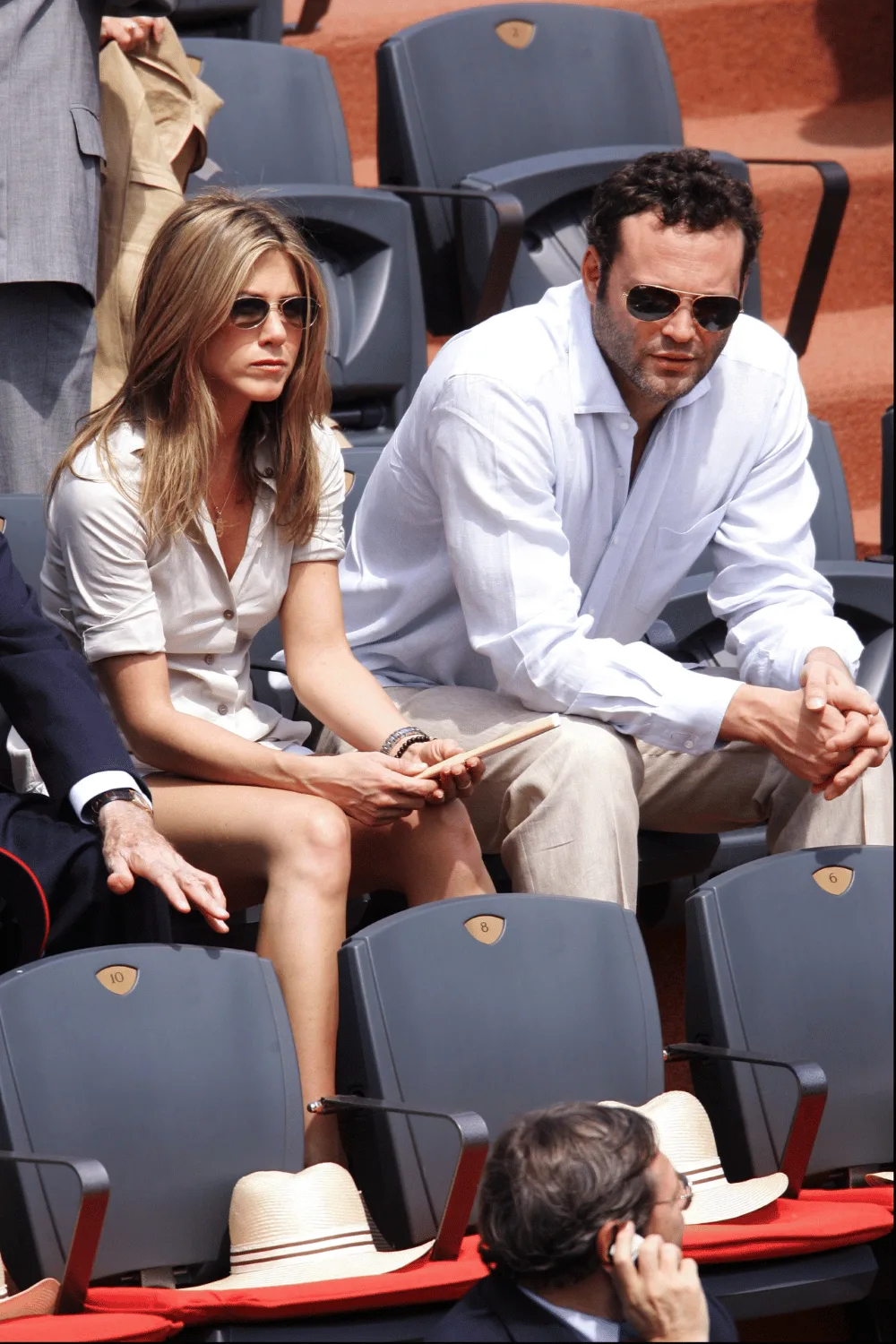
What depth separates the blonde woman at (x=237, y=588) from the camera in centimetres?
158

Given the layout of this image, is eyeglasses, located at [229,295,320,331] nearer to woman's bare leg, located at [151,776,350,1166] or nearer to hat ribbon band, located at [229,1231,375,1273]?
woman's bare leg, located at [151,776,350,1166]

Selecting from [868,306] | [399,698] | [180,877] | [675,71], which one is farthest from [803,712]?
[675,71]

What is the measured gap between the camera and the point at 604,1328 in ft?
3.75

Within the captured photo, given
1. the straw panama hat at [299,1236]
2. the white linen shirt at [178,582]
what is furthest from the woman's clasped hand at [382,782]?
the straw panama hat at [299,1236]

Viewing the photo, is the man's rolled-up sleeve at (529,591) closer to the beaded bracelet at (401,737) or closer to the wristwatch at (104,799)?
the beaded bracelet at (401,737)

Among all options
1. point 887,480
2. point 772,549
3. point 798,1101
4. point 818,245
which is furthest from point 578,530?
point 818,245

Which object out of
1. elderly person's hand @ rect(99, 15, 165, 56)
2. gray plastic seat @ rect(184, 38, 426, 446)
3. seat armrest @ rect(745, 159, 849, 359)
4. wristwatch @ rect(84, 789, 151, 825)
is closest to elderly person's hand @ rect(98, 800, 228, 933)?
wristwatch @ rect(84, 789, 151, 825)

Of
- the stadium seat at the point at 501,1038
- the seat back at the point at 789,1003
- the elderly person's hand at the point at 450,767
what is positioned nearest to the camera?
the stadium seat at the point at 501,1038

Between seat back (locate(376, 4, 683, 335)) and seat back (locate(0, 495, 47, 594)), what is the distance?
0.90 metres

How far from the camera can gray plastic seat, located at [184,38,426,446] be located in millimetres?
2395

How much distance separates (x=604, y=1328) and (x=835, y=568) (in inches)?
46.0

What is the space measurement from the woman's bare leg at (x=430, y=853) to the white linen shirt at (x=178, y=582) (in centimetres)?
17

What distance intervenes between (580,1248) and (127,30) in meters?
1.50

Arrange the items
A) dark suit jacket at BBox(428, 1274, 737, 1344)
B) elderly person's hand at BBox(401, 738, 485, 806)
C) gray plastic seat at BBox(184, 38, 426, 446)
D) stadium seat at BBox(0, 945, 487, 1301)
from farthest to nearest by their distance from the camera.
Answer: gray plastic seat at BBox(184, 38, 426, 446) → elderly person's hand at BBox(401, 738, 485, 806) → stadium seat at BBox(0, 945, 487, 1301) → dark suit jacket at BBox(428, 1274, 737, 1344)
